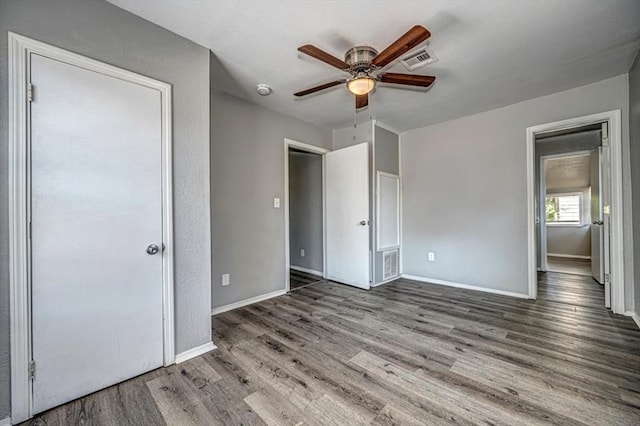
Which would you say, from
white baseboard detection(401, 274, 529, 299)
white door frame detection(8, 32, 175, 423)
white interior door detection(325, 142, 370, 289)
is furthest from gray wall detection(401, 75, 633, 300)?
white door frame detection(8, 32, 175, 423)

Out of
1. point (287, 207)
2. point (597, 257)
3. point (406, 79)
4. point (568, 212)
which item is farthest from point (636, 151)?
point (568, 212)

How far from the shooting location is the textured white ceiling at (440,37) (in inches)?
68.2

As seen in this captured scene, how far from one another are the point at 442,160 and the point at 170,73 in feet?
11.8

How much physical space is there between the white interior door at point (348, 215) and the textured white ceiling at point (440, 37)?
1.03m

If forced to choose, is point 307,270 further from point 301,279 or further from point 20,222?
point 20,222

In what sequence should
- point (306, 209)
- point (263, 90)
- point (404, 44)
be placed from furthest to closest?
point (306, 209) < point (263, 90) < point (404, 44)

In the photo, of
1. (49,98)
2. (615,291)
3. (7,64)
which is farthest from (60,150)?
(615,291)

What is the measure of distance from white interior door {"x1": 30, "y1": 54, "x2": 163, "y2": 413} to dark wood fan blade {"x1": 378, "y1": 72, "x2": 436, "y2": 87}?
5.63 ft

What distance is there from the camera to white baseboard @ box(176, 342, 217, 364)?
195 centimetres

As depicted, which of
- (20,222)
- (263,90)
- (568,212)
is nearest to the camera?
(20,222)

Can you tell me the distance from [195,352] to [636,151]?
4.29 m

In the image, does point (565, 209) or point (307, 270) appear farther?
point (565, 209)

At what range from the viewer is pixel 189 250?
2.02 metres

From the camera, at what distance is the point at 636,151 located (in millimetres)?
2461
